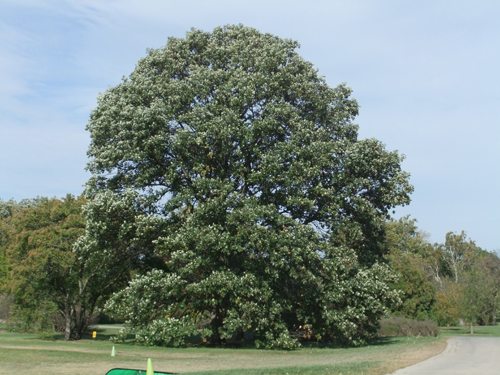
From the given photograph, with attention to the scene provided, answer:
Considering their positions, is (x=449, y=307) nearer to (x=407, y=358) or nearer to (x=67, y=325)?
(x=407, y=358)

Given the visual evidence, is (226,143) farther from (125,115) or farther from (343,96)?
(343,96)

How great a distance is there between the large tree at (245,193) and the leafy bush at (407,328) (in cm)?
903

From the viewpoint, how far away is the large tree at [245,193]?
68.6ft

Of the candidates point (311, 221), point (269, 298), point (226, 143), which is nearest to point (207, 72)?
point (226, 143)

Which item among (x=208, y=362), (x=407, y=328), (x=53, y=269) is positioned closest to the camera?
(x=208, y=362)

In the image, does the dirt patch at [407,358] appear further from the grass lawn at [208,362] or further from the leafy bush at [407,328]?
the leafy bush at [407,328]

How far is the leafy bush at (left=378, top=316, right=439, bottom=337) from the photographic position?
31484 mm

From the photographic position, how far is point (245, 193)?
934 inches

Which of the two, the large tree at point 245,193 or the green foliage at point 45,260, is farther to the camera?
the green foliage at point 45,260

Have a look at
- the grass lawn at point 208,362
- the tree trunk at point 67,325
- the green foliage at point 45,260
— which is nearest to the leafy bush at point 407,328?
the grass lawn at point 208,362

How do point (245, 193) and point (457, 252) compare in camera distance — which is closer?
point (245, 193)

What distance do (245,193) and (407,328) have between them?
16.7 meters

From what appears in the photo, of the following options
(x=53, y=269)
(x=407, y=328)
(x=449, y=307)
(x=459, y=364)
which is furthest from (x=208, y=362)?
(x=449, y=307)

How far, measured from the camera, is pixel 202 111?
73.4 feet
